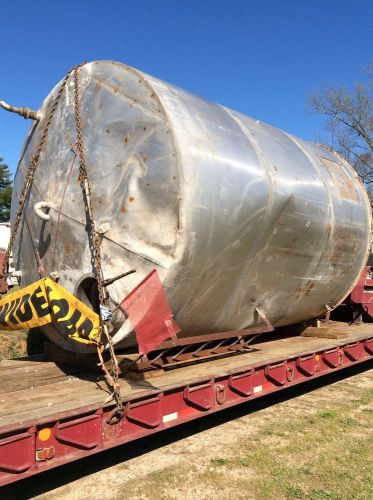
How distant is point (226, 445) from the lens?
518cm

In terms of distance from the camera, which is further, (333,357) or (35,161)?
(333,357)

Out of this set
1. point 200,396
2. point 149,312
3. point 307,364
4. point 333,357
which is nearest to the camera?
point 149,312

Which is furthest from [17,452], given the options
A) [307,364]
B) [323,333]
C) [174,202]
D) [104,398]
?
[323,333]

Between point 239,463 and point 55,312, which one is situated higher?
point 55,312

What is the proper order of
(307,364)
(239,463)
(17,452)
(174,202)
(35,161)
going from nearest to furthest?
(17,452), (174,202), (239,463), (35,161), (307,364)

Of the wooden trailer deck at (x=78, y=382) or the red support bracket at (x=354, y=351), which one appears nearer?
the wooden trailer deck at (x=78, y=382)

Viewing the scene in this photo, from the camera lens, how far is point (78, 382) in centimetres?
477

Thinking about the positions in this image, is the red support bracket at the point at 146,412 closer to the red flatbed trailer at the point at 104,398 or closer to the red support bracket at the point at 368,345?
the red flatbed trailer at the point at 104,398

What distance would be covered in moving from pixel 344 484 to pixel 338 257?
327 cm

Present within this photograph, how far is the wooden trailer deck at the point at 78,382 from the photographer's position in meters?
3.88

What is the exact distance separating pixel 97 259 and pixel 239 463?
2.33 metres

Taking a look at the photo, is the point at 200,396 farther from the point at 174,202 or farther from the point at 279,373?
the point at 174,202

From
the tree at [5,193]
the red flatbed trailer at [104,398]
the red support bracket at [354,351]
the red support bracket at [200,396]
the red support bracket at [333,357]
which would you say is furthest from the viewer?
the tree at [5,193]

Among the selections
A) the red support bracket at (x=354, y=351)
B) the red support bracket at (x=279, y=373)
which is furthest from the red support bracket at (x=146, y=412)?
the red support bracket at (x=354, y=351)
